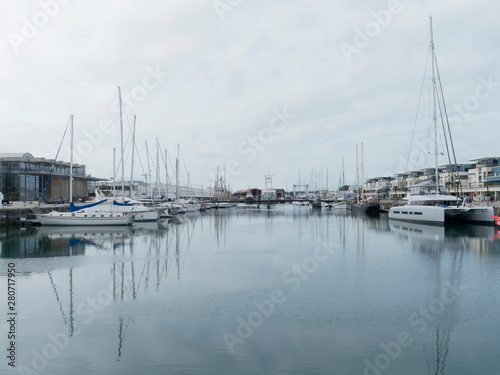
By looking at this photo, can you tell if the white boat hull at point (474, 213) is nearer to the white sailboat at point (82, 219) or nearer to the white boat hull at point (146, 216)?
the white boat hull at point (146, 216)

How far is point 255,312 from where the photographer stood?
15.6m

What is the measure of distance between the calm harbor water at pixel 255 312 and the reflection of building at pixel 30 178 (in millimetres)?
47110

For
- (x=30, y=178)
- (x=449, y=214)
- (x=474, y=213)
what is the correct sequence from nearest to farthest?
(x=449, y=214)
(x=474, y=213)
(x=30, y=178)

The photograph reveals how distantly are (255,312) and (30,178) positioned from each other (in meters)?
73.4

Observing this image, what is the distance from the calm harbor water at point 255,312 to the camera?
1152 centimetres

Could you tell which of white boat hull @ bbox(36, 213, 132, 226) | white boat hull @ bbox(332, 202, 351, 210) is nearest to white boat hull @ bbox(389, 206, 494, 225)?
white boat hull @ bbox(36, 213, 132, 226)

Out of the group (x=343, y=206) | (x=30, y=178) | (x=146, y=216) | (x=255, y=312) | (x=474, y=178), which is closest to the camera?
(x=255, y=312)

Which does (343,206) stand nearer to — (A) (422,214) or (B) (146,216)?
(A) (422,214)

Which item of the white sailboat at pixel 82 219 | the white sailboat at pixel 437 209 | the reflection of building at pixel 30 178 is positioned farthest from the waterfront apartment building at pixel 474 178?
the reflection of building at pixel 30 178

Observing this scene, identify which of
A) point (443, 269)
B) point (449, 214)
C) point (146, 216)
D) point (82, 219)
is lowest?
point (443, 269)

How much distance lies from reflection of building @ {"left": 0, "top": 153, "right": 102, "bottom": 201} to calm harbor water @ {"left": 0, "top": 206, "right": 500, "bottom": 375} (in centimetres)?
4711

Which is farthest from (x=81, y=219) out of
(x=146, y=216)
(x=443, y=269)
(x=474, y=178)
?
(x=474, y=178)

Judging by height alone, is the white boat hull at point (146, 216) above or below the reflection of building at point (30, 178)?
below

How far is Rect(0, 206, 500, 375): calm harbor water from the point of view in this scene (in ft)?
37.8
